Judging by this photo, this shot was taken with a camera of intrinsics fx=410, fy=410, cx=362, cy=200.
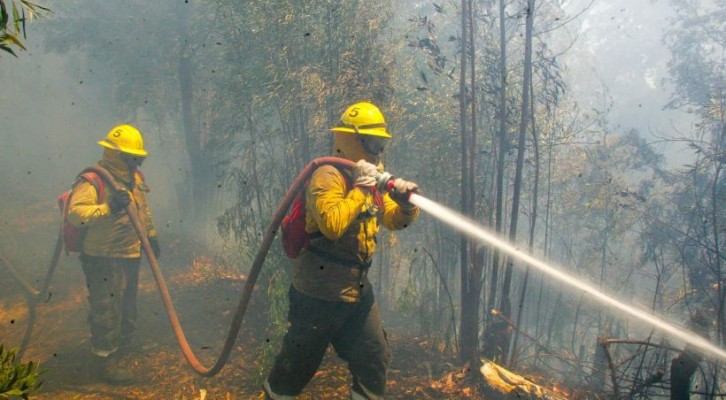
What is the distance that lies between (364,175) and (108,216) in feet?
12.1

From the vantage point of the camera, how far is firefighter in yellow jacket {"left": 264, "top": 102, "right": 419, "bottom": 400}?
2900mm

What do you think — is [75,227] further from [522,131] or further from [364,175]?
[522,131]

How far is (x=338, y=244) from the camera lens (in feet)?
10.3

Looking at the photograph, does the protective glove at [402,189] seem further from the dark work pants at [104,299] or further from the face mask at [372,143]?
the dark work pants at [104,299]

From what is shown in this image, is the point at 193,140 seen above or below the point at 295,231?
above

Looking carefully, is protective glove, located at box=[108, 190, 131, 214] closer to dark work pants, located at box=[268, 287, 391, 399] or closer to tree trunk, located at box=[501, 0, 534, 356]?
dark work pants, located at box=[268, 287, 391, 399]

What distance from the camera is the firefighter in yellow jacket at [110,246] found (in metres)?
4.77

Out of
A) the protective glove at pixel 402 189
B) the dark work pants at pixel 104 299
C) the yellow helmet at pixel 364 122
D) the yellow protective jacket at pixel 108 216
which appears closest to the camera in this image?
the protective glove at pixel 402 189

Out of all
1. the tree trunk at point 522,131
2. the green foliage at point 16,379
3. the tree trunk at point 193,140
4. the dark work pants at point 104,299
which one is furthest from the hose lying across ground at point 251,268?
the tree trunk at point 193,140

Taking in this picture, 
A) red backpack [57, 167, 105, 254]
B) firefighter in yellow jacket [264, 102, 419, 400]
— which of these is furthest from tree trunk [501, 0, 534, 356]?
red backpack [57, 167, 105, 254]

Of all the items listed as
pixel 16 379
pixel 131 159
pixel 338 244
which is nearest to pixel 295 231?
pixel 338 244

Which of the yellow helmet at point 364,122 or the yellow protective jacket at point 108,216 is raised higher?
the yellow helmet at point 364,122

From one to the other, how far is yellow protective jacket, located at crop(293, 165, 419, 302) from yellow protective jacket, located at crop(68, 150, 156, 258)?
2.85m

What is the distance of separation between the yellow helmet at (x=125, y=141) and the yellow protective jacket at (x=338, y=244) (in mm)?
3003
